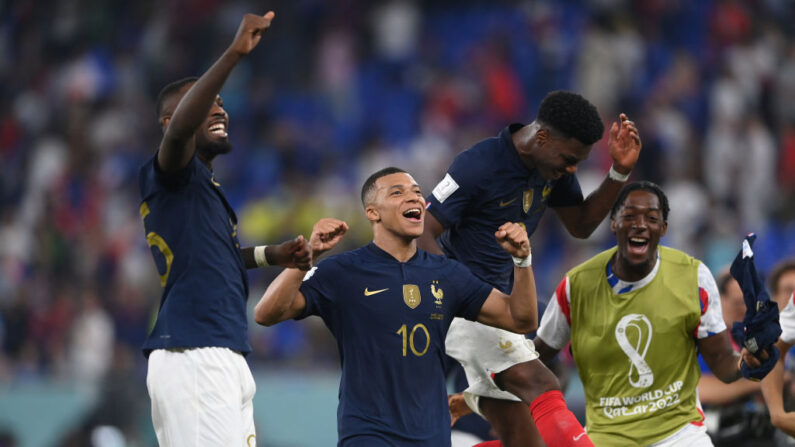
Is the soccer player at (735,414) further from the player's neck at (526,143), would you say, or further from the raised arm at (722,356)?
the player's neck at (526,143)

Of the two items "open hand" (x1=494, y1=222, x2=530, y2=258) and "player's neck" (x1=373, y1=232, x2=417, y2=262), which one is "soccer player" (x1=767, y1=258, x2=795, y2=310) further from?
"player's neck" (x1=373, y1=232, x2=417, y2=262)

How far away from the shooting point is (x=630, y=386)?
6.02 metres

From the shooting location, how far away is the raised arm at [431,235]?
19.0 ft

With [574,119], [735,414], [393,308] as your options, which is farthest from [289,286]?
[735,414]

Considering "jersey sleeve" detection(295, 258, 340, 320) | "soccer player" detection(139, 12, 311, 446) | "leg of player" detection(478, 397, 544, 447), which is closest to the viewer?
"soccer player" detection(139, 12, 311, 446)

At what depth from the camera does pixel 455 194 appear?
5961mm

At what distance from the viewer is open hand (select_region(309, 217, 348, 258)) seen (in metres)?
5.12

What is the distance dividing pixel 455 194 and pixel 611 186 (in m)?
1.06

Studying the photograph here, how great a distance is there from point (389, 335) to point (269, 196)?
9532mm

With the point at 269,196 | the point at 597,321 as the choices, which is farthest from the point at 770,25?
the point at 597,321

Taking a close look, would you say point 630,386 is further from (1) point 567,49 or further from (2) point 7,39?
(2) point 7,39

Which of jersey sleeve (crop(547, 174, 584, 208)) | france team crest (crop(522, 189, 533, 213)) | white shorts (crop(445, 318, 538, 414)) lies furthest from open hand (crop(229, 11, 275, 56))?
jersey sleeve (crop(547, 174, 584, 208))

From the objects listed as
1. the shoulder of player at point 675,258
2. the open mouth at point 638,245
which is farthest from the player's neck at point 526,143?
the shoulder of player at point 675,258

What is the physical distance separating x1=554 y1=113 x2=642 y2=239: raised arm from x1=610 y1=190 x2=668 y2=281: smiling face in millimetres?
276
